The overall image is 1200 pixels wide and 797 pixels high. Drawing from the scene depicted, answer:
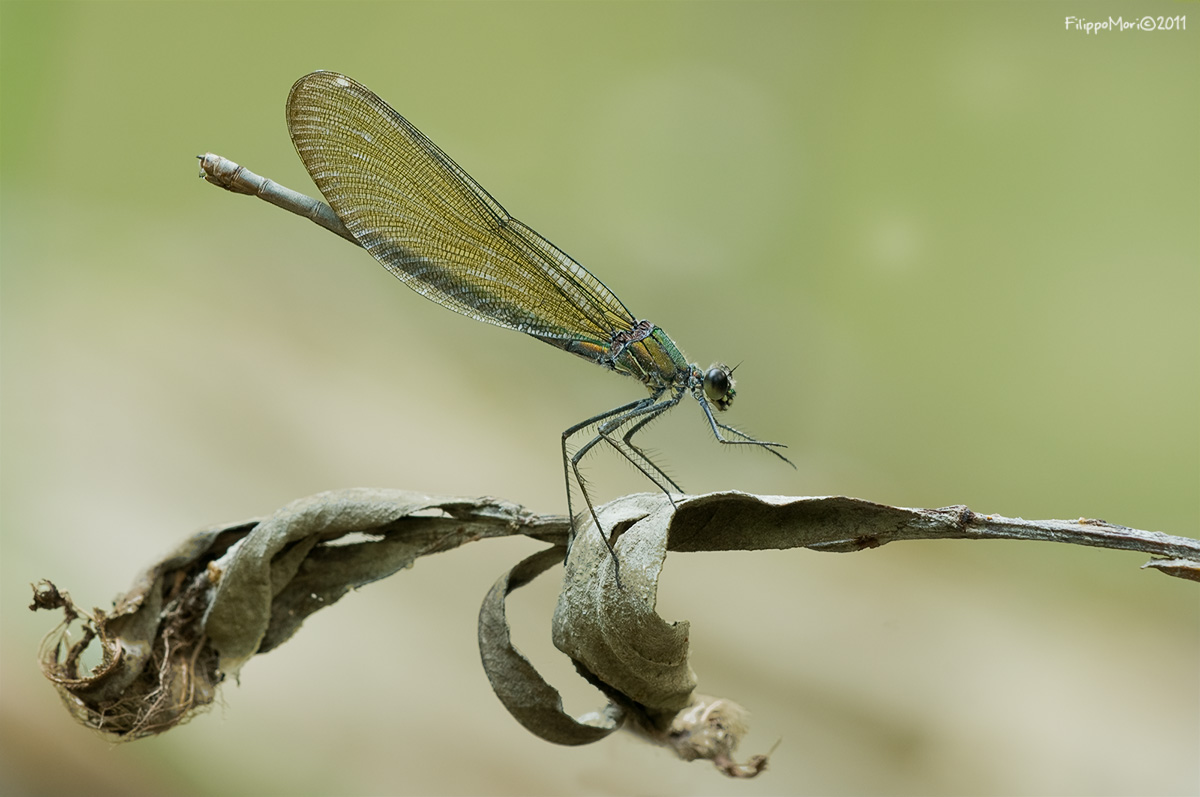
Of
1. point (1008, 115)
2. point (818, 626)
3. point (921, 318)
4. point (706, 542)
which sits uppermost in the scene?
point (1008, 115)

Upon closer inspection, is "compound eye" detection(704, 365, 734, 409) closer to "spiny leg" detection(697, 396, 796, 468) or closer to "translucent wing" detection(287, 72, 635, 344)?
"spiny leg" detection(697, 396, 796, 468)

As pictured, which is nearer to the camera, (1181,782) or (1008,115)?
(1181,782)

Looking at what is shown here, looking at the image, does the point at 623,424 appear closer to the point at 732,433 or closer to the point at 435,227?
the point at 732,433

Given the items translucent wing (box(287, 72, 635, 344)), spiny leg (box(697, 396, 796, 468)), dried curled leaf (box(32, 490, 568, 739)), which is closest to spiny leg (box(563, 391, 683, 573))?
spiny leg (box(697, 396, 796, 468))

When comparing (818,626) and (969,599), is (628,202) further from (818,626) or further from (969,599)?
(969,599)

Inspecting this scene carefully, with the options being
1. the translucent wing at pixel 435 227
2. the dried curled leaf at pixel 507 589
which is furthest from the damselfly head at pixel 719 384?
the dried curled leaf at pixel 507 589

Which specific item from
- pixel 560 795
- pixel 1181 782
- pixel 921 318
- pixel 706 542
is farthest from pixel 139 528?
pixel 1181 782
